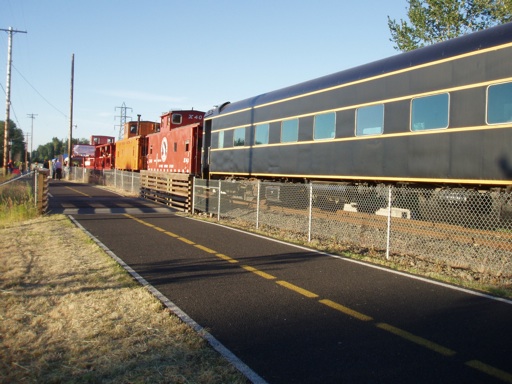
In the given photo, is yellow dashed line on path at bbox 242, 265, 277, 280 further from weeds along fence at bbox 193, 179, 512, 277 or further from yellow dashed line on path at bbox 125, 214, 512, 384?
weeds along fence at bbox 193, 179, 512, 277

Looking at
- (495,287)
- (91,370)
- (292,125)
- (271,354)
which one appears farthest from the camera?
(292,125)

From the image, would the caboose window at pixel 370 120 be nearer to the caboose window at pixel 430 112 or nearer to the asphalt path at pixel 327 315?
the caboose window at pixel 430 112

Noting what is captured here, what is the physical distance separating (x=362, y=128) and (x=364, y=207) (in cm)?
207

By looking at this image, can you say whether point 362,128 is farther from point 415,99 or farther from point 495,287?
point 495,287

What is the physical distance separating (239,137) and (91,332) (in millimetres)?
12928

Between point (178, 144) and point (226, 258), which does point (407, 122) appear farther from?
point (178, 144)

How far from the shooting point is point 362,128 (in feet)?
36.7

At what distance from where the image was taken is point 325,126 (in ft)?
40.9

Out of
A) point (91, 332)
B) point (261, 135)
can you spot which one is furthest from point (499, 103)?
point (261, 135)

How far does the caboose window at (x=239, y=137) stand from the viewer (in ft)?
54.6

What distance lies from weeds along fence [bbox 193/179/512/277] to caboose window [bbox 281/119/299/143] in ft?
5.06

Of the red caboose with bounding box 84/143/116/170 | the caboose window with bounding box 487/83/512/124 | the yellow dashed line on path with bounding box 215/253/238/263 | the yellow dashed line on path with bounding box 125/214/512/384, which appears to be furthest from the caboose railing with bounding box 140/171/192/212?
the red caboose with bounding box 84/143/116/170

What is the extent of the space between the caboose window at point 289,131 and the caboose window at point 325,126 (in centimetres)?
96

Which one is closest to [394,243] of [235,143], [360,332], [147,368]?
[360,332]
